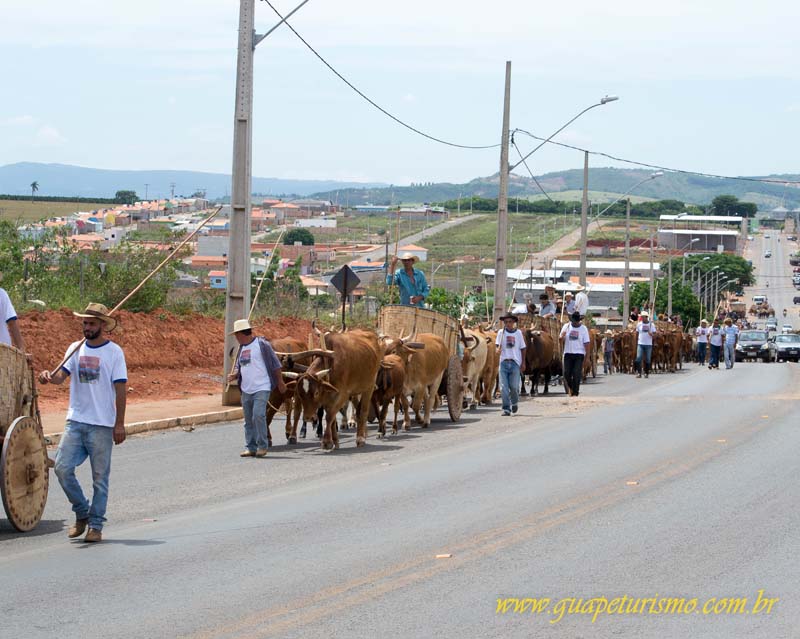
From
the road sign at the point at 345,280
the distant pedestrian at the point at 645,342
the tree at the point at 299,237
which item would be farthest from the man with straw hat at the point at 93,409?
the tree at the point at 299,237

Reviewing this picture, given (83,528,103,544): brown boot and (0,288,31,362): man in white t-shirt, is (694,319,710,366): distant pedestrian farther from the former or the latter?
(83,528,103,544): brown boot

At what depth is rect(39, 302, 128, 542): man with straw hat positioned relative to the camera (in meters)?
11.2

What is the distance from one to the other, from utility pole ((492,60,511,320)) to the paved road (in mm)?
18065

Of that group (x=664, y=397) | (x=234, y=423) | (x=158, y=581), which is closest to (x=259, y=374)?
(x=234, y=423)

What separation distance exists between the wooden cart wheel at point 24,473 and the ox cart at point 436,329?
31.0 feet

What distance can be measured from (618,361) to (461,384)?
2223 centimetres

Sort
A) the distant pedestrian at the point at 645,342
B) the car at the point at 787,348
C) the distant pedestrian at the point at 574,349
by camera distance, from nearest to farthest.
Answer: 1. the distant pedestrian at the point at 574,349
2. the distant pedestrian at the point at 645,342
3. the car at the point at 787,348

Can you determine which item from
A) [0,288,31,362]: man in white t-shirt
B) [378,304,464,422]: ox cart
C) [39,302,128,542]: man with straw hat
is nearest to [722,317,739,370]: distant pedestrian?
[378,304,464,422]: ox cart

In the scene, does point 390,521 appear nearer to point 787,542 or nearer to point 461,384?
point 787,542

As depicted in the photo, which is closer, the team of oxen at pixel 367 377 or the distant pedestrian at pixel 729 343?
the team of oxen at pixel 367 377

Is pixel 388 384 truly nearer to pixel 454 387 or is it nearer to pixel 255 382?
pixel 454 387

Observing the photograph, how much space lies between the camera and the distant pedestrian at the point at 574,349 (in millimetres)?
26953

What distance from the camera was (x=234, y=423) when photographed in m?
21.5

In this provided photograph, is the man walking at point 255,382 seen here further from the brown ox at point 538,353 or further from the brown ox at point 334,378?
the brown ox at point 538,353
